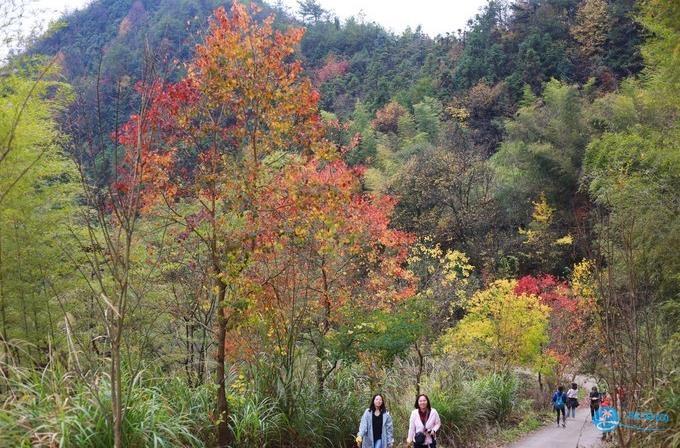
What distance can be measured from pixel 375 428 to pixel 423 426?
56 cm

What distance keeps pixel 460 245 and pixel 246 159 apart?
2329cm

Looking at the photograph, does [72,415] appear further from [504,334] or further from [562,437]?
[504,334]

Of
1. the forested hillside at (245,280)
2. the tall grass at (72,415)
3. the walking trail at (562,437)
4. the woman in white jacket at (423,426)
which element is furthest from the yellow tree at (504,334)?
the tall grass at (72,415)

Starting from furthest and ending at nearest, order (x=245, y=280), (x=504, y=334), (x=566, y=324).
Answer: (x=566, y=324), (x=504, y=334), (x=245, y=280)

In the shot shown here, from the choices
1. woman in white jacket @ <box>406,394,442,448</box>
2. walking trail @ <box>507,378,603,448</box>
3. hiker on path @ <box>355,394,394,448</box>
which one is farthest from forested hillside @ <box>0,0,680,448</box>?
woman in white jacket @ <box>406,394,442,448</box>

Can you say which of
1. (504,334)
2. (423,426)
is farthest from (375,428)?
(504,334)

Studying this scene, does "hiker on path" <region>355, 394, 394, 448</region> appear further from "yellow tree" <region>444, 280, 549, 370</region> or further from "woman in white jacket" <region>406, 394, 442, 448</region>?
"yellow tree" <region>444, 280, 549, 370</region>

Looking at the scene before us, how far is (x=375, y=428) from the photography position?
22.4 feet

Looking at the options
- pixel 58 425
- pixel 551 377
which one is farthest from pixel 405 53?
pixel 58 425

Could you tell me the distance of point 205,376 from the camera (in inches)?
304

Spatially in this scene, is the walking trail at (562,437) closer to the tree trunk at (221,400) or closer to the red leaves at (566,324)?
→ the red leaves at (566,324)

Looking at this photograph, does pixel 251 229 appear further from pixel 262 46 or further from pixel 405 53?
pixel 405 53

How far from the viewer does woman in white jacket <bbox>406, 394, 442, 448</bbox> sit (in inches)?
267

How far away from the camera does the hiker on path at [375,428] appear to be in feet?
22.3
